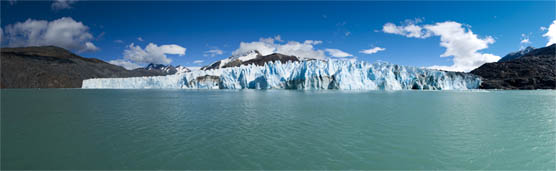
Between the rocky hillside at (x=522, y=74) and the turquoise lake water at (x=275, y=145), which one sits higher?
the rocky hillside at (x=522, y=74)

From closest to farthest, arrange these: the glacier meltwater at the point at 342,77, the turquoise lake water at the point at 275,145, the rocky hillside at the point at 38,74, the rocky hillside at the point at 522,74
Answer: the turquoise lake water at the point at 275,145, the glacier meltwater at the point at 342,77, the rocky hillside at the point at 522,74, the rocky hillside at the point at 38,74

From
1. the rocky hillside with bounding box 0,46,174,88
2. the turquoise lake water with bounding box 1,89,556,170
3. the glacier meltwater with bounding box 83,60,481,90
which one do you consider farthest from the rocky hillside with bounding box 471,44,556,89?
the rocky hillside with bounding box 0,46,174,88

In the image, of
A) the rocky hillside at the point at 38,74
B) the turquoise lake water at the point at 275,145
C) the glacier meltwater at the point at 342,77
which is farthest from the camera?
the rocky hillside at the point at 38,74

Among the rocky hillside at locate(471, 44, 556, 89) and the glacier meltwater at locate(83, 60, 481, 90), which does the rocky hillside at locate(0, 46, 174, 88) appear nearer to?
the glacier meltwater at locate(83, 60, 481, 90)

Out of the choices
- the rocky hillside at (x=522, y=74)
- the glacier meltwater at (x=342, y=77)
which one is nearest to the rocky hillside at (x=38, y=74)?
the glacier meltwater at (x=342, y=77)

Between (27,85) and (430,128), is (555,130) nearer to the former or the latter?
(430,128)

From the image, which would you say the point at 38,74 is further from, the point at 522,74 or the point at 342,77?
the point at 522,74

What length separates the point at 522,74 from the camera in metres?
76.2

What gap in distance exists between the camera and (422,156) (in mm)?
5512

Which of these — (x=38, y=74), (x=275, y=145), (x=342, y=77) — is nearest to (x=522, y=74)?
(x=342, y=77)

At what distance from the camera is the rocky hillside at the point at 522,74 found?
67188mm

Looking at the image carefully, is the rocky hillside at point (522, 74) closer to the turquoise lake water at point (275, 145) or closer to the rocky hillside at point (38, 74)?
the turquoise lake water at point (275, 145)

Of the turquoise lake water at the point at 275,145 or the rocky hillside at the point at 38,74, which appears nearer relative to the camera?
the turquoise lake water at the point at 275,145

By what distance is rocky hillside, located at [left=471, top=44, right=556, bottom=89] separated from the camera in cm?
6719
